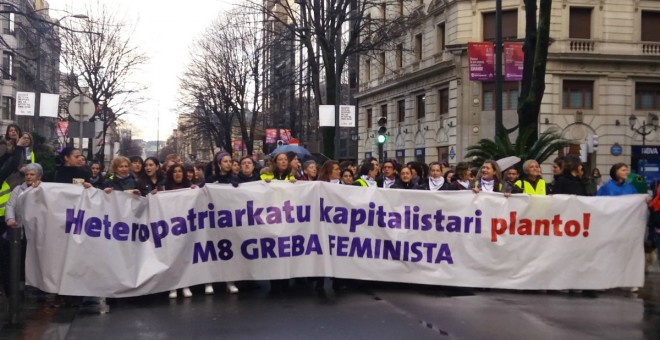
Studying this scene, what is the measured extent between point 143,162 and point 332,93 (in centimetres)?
1857

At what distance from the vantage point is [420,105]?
151ft

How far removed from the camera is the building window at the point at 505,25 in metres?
39.0

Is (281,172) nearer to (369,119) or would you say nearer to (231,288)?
(231,288)

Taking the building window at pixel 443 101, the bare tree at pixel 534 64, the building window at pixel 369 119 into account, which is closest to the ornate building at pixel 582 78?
the building window at pixel 443 101

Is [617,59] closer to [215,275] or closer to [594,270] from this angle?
[594,270]

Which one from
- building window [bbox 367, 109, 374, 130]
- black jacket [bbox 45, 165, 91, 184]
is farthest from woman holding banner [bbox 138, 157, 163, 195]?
building window [bbox 367, 109, 374, 130]

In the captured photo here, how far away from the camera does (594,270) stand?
9922 millimetres

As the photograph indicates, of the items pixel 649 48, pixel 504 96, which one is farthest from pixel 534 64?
pixel 649 48

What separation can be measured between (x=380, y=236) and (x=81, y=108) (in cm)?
1226

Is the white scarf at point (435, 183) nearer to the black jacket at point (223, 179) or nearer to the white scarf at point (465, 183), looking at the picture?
the white scarf at point (465, 183)

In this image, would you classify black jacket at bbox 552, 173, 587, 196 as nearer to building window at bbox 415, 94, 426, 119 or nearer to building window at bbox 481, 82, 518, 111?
building window at bbox 481, 82, 518, 111

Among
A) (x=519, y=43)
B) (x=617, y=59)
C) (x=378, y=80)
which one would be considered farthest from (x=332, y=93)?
(x=378, y=80)

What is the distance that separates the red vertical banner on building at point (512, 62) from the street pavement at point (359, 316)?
24573mm

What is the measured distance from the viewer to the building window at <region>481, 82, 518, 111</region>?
1522 inches
